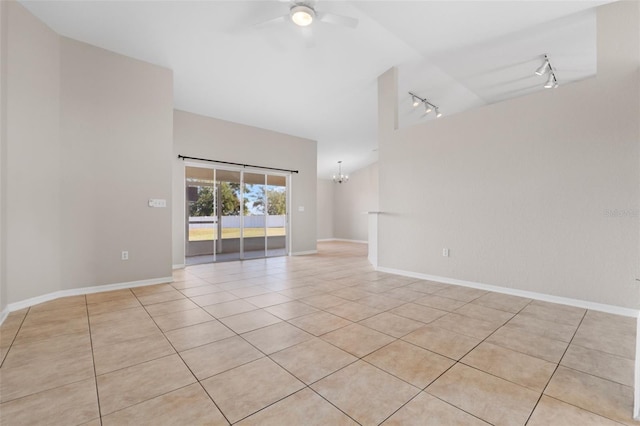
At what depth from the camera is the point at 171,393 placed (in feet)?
5.37

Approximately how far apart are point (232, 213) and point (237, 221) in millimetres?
236

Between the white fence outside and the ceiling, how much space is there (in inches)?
93.8

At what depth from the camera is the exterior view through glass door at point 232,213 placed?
623 centimetres

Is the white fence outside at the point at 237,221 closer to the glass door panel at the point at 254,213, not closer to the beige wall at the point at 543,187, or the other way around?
the glass door panel at the point at 254,213

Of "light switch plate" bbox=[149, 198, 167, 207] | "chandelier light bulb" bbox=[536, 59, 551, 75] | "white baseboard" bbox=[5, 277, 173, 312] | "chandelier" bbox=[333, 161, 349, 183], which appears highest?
"chandelier light bulb" bbox=[536, 59, 551, 75]

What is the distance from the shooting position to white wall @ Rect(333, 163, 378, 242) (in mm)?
10867

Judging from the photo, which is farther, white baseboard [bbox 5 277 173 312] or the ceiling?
the ceiling

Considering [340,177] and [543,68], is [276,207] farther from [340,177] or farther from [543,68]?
[543,68]

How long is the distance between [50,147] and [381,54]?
16.5ft

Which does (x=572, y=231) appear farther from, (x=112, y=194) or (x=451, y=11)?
(x=112, y=194)

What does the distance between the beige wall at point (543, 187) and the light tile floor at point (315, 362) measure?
0.53 metres

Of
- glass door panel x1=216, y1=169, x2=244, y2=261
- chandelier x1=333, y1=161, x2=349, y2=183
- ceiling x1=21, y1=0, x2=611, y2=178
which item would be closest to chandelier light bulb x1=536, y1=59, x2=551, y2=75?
ceiling x1=21, y1=0, x2=611, y2=178

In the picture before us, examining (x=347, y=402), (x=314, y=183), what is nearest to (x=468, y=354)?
(x=347, y=402)

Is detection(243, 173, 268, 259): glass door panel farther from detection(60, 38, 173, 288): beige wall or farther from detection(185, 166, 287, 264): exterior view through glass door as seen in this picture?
detection(60, 38, 173, 288): beige wall
